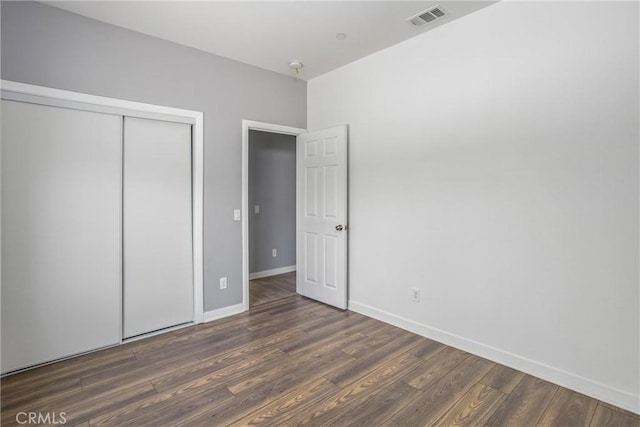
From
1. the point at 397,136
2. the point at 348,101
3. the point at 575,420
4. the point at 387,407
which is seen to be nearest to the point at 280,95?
the point at 348,101

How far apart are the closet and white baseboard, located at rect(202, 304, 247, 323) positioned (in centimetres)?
15

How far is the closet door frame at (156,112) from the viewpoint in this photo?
2.44m

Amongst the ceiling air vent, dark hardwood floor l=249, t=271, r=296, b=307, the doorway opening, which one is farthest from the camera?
the doorway opening

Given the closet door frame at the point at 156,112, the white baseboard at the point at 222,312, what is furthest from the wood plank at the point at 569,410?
the closet door frame at the point at 156,112

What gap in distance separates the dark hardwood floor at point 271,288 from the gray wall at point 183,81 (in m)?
0.54

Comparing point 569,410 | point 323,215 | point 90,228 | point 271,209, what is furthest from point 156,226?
point 569,410

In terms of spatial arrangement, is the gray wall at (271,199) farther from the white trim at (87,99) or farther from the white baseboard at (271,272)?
the white trim at (87,99)

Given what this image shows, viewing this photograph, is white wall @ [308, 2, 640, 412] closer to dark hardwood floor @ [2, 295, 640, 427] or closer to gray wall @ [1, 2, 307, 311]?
dark hardwood floor @ [2, 295, 640, 427]

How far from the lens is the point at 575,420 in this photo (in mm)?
1935

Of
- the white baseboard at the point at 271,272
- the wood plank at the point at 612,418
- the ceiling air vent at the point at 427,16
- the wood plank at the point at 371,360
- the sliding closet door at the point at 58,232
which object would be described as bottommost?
the wood plank at the point at 612,418

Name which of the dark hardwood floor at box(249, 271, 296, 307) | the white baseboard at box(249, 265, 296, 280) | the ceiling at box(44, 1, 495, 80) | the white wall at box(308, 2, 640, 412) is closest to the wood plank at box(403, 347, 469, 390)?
the white wall at box(308, 2, 640, 412)

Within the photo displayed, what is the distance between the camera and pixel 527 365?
244cm

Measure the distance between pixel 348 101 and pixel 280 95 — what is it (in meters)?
0.85

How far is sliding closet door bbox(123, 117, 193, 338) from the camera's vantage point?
298cm
